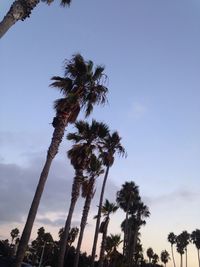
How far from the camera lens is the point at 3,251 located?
3403 centimetres

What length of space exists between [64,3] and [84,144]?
13.4 m

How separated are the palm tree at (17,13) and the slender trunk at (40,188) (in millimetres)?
7181

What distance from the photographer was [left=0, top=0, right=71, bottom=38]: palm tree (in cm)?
1021

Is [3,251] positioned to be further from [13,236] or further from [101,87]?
[13,236]

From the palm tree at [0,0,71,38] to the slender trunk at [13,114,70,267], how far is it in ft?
23.6

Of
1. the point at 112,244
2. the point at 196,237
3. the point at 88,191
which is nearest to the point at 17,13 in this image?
the point at 88,191

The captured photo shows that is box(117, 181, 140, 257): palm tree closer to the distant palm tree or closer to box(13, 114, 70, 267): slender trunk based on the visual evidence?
box(13, 114, 70, 267): slender trunk

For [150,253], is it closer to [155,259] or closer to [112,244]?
[155,259]

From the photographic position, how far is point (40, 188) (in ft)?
49.9

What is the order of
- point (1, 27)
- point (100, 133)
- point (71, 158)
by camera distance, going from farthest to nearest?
point (100, 133) → point (71, 158) → point (1, 27)

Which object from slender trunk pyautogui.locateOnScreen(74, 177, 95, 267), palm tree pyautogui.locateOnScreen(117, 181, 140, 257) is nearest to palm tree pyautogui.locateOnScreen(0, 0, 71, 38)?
slender trunk pyautogui.locateOnScreen(74, 177, 95, 267)

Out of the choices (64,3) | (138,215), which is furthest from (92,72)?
(138,215)

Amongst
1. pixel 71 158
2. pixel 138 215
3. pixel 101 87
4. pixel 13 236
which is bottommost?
pixel 71 158

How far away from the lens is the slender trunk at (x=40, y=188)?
13.6 metres
